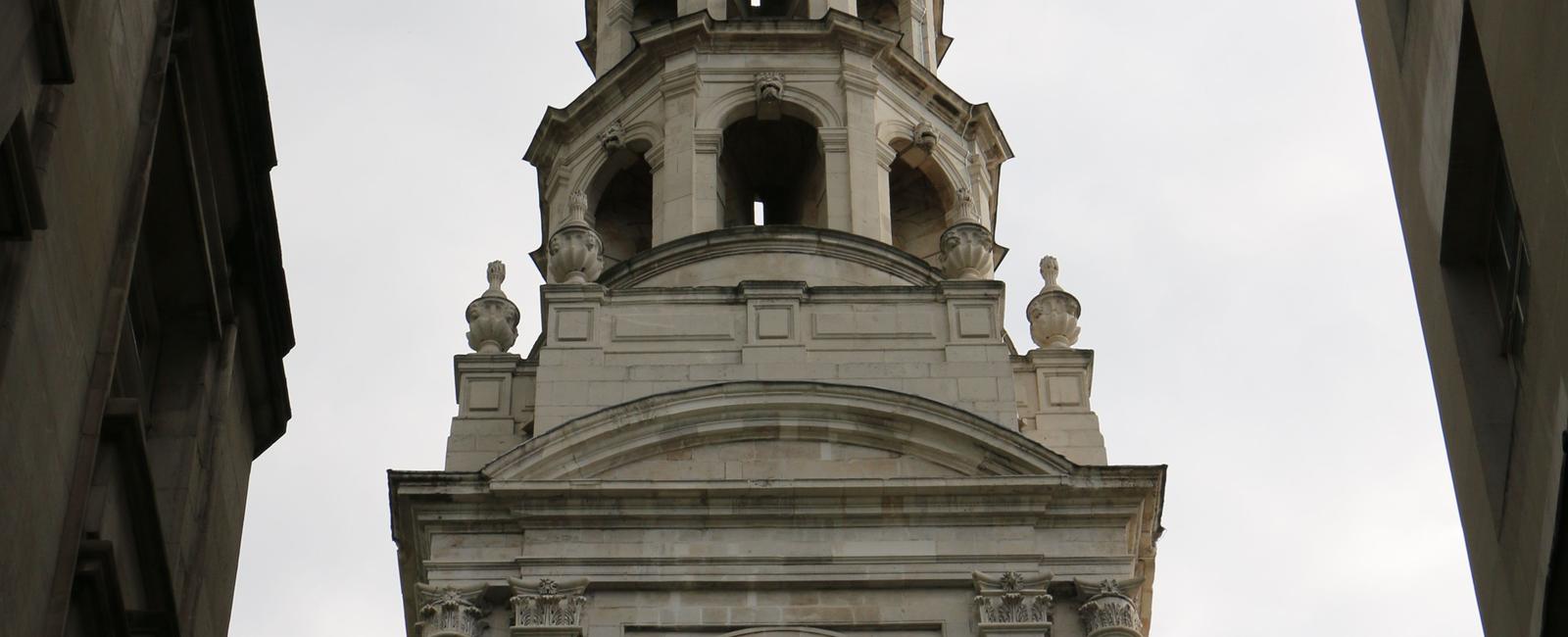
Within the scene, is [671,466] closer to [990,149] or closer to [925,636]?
[925,636]

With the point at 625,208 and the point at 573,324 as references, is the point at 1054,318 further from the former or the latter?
the point at 625,208

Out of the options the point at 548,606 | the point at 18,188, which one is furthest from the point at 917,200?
the point at 18,188

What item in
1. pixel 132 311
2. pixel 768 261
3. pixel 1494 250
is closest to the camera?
pixel 1494 250

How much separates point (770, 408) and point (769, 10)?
13.0 m

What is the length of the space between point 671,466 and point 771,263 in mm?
4622

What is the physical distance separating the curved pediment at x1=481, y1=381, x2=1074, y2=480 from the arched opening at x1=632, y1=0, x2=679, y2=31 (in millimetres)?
11774

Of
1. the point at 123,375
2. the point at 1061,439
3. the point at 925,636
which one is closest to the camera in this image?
the point at 123,375

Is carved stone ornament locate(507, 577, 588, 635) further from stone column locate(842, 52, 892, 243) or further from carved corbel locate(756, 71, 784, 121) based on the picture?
carved corbel locate(756, 71, 784, 121)

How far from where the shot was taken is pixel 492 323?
32.6 m

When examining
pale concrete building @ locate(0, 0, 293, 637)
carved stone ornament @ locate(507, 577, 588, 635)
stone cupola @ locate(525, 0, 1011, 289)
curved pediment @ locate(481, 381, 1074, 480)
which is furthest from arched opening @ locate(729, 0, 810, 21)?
pale concrete building @ locate(0, 0, 293, 637)

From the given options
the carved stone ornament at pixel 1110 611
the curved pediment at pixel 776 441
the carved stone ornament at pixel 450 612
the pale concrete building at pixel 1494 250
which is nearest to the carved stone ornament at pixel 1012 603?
the carved stone ornament at pixel 1110 611

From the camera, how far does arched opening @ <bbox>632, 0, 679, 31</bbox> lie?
40500mm

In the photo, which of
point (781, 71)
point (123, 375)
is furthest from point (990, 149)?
point (123, 375)

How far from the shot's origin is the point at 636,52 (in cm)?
3741
